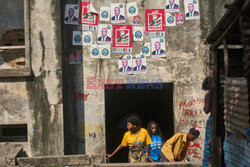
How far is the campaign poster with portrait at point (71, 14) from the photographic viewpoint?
9.60m

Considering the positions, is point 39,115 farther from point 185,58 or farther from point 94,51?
point 185,58

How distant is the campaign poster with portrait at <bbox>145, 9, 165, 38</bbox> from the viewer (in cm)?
966

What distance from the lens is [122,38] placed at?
9.73m

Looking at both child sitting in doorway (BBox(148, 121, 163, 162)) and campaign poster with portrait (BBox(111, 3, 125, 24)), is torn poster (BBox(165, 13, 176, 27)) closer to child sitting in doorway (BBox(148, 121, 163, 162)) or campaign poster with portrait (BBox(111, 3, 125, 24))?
campaign poster with portrait (BBox(111, 3, 125, 24))

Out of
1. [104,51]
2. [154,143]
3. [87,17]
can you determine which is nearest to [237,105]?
[154,143]

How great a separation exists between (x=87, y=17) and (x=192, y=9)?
117 inches

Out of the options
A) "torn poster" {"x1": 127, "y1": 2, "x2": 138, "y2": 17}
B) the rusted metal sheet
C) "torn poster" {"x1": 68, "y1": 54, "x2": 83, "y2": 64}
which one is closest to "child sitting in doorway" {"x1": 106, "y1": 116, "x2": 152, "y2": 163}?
the rusted metal sheet

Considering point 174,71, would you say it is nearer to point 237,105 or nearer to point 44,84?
point 44,84

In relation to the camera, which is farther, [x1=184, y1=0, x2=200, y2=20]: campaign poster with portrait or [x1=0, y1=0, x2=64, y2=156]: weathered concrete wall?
[x1=184, y1=0, x2=200, y2=20]: campaign poster with portrait

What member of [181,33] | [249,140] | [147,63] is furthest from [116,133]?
[249,140]

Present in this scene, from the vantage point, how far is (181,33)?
9641 millimetres

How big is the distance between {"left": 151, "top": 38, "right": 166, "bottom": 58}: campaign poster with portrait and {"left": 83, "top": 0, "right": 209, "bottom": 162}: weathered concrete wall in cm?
12

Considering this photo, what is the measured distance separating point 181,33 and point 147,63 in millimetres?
1285

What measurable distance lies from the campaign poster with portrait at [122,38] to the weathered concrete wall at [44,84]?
1.63m
